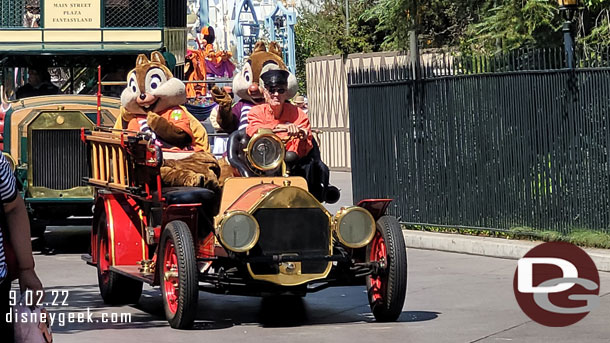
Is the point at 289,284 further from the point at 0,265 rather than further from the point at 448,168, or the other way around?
the point at 448,168

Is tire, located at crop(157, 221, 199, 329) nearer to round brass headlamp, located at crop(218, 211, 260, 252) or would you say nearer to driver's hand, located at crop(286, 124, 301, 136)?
round brass headlamp, located at crop(218, 211, 260, 252)

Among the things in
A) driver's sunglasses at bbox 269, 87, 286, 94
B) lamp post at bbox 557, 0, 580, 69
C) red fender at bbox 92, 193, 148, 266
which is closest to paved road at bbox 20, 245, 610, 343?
red fender at bbox 92, 193, 148, 266

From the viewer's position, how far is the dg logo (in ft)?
31.4

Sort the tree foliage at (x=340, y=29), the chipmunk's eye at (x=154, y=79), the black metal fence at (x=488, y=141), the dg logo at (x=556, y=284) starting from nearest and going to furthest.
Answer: the dg logo at (x=556, y=284)
the chipmunk's eye at (x=154, y=79)
the black metal fence at (x=488, y=141)
the tree foliage at (x=340, y=29)

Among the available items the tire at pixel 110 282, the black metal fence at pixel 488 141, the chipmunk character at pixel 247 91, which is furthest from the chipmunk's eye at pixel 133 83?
the black metal fence at pixel 488 141

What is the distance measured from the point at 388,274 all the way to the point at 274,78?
2377mm

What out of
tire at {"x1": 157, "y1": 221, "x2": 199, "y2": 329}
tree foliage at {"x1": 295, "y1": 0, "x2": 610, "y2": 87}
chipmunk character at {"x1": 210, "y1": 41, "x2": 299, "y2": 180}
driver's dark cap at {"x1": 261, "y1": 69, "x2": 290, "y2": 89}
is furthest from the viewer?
tree foliage at {"x1": 295, "y1": 0, "x2": 610, "y2": 87}

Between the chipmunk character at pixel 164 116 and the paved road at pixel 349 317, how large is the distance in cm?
137

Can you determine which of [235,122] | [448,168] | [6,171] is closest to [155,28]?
[448,168]

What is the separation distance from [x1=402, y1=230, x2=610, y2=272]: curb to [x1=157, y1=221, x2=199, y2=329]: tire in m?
5.02

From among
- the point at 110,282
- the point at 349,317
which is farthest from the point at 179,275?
the point at 110,282

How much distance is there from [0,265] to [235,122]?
6.05 meters

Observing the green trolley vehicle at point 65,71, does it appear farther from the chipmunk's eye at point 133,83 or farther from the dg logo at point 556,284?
the dg logo at point 556,284

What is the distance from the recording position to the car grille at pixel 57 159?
14859 mm
